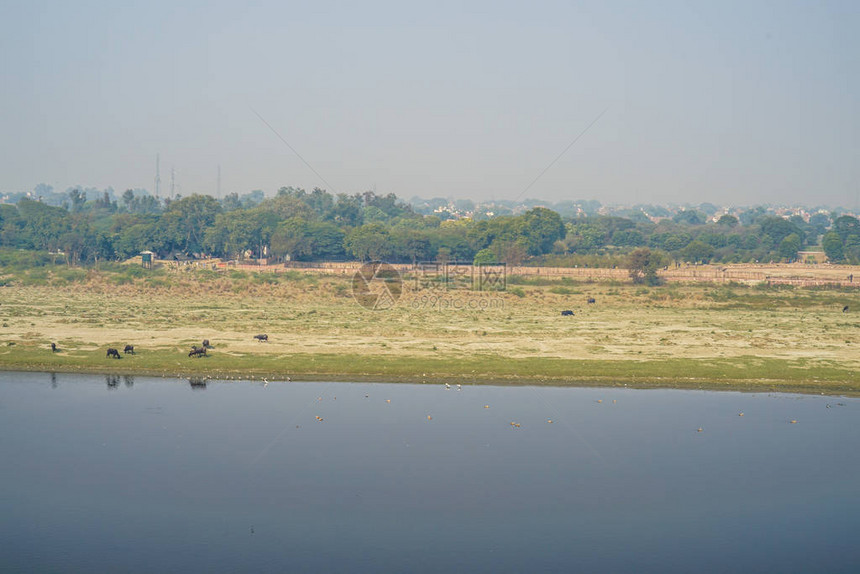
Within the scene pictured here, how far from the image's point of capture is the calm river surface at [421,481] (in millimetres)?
26672

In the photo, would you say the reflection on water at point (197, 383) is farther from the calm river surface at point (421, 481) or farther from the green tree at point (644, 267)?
the green tree at point (644, 267)

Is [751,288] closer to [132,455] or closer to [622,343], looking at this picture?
[622,343]

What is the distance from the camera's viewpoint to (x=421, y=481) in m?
32.8

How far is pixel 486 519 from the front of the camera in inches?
1150

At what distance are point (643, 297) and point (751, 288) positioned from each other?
21.3 m

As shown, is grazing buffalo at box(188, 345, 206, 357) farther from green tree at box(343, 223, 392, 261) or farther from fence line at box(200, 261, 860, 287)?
green tree at box(343, 223, 392, 261)

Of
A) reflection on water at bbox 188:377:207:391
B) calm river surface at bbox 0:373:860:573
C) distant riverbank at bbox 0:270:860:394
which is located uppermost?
distant riverbank at bbox 0:270:860:394

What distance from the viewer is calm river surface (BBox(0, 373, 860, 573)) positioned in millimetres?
26672

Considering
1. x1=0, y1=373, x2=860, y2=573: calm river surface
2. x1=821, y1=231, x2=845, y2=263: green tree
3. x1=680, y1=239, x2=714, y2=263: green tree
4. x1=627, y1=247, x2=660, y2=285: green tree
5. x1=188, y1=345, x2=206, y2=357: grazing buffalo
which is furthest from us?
x1=821, y1=231, x2=845, y2=263: green tree

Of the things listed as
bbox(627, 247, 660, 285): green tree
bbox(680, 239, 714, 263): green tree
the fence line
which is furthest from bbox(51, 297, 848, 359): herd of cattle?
bbox(680, 239, 714, 263): green tree

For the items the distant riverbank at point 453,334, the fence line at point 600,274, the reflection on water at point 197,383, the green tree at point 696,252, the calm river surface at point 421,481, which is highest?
the green tree at point 696,252

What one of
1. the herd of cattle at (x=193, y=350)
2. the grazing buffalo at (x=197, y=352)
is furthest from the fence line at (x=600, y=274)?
the grazing buffalo at (x=197, y=352)

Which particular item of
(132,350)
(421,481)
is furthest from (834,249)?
(421,481)

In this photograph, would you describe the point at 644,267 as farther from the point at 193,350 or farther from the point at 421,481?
the point at 421,481
